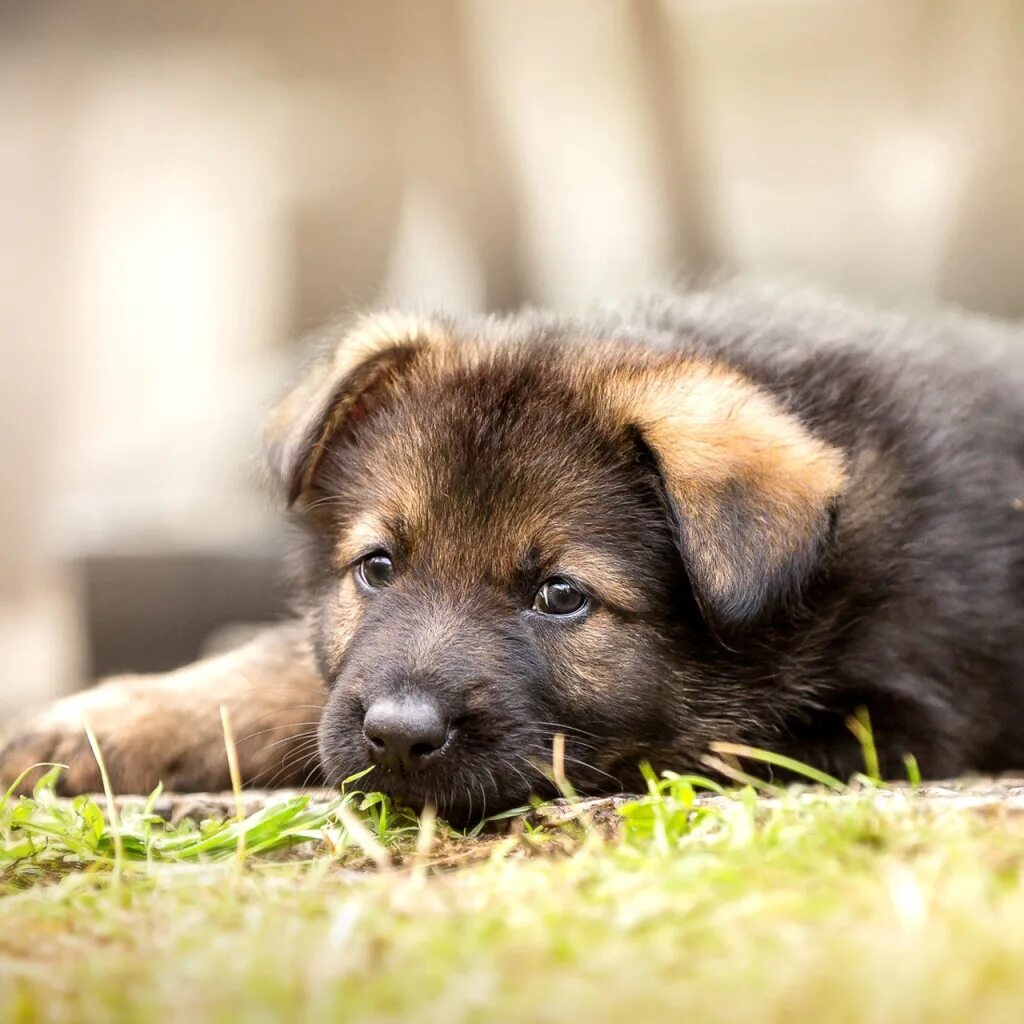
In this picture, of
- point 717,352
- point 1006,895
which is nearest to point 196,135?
point 717,352

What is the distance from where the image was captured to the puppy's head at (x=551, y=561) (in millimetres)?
3092

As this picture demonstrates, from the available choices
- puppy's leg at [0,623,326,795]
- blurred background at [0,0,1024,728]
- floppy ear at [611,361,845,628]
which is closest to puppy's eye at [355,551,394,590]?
puppy's leg at [0,623,326,795]

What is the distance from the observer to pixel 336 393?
380cm

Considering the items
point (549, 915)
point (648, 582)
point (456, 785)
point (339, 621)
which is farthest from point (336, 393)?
point (549, 915)

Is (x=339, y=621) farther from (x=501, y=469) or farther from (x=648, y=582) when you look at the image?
(x=648, y=582)

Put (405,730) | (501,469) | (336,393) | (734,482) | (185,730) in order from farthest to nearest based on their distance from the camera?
1. (185,730)
2. (336,393)
3. (501,469)
4. (734,482)
5. (405,730)

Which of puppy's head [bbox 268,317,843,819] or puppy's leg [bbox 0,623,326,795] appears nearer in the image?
puppy's head [bbox 268,317,843,819]

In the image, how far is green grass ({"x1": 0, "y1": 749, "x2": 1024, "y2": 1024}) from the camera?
1.67m

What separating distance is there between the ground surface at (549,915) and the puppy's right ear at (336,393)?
114 cm

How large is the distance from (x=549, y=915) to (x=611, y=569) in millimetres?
1456

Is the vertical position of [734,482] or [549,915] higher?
[734,482]

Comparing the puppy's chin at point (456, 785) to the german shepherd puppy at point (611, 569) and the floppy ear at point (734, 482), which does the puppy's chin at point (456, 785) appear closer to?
the german shepherd puppy at point (611, 569)

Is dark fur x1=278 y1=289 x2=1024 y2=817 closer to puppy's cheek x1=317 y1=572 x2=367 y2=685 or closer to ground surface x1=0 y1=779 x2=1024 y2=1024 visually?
puppy's cheek x1=317 y1=572 x2=367 y2=685

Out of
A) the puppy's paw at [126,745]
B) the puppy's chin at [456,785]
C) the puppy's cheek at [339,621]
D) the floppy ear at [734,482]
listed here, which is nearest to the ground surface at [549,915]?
the puppy's chin at [456,785]
